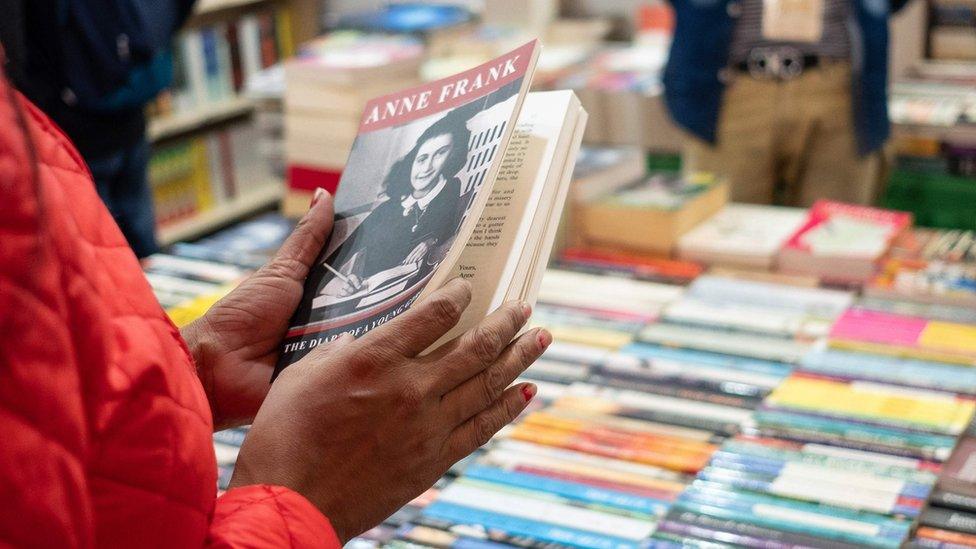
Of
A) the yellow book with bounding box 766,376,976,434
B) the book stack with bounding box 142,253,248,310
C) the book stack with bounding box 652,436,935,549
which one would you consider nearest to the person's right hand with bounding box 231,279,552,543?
the book stack with bounding box 652,436,935,549

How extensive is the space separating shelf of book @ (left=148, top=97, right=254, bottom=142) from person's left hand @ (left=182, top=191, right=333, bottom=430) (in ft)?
11.1

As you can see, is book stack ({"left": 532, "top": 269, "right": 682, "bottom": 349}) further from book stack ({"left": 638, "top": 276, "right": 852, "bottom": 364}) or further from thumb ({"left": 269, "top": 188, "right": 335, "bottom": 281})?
thumb ({"left": 269, "top": 188, "right": 335, "bottom": 281})

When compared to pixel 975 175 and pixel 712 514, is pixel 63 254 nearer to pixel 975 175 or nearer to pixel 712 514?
pixel 712 514

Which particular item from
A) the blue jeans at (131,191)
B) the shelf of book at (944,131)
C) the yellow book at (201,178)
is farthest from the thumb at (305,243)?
the yellow book at (201,178)

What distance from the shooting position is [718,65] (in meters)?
3.14

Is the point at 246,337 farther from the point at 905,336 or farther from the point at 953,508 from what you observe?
the point at 905,336

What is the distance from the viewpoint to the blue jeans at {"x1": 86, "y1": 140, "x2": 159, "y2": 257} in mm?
3064


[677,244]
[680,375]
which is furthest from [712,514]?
[677,244]

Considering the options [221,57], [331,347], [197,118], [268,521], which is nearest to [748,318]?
[331,347]

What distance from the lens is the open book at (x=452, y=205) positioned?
0.96 metres

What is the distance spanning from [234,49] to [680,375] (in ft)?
11.4

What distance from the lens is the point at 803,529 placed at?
1356mm

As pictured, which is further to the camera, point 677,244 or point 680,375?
point 677,244

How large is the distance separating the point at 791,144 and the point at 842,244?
1.13 meters
